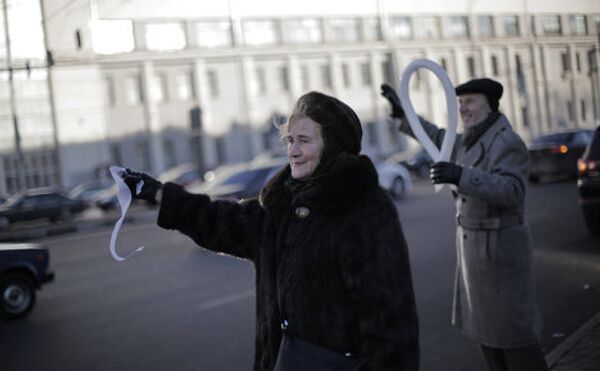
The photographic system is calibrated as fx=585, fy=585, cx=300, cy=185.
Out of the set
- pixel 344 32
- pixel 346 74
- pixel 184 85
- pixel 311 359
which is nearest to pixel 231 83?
pixel 184 85

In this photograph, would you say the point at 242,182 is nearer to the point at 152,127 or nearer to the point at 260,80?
the point at 152,127

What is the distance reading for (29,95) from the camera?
37.3m

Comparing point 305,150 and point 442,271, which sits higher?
point 305,150

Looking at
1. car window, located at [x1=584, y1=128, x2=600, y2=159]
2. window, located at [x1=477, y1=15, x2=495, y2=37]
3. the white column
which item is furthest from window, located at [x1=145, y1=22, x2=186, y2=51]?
car window, located at [x1=584, y1=128, x2=600, y2=159]

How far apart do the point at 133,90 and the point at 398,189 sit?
26245 mm

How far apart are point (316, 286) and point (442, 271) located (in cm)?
596

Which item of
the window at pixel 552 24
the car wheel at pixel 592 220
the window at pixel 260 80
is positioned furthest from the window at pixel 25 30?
the car wheel at pixel 592 220

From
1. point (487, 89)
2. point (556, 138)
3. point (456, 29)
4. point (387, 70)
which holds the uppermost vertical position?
point (456, 29)

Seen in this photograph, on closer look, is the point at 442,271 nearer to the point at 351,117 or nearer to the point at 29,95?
the point at 351,117

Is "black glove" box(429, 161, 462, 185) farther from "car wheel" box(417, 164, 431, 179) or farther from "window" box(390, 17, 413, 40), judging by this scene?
"window" box(390, 17, 413, 40)

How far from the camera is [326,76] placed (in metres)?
44.1

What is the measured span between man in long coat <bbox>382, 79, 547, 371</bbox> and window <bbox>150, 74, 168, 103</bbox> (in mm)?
38298

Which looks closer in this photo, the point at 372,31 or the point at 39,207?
the point at 39,207

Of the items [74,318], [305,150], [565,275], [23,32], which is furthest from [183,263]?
[23,32]
